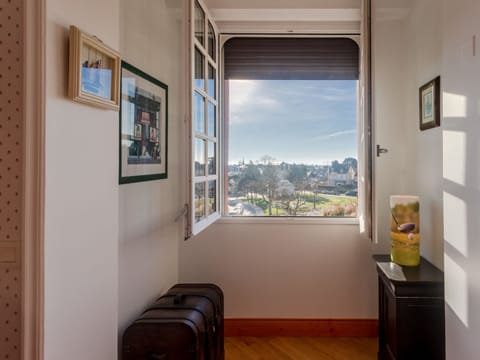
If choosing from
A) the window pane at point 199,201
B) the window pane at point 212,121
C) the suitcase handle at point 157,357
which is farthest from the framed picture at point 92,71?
the suitcase handle at point 157,357

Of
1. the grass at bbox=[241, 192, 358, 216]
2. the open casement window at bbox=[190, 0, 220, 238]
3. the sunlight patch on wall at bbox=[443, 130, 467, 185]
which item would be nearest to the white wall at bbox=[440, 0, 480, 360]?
the sunlight patch on wall at bbox=[443, 130, 467, 185]

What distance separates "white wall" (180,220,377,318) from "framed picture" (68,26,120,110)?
1636 mm

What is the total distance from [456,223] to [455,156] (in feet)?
1.01

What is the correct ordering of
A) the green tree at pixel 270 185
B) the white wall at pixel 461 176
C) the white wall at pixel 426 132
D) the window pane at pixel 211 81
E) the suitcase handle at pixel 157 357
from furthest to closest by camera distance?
the green tree at pixel 270 185 → the window pane at pixel 211 81 → the white wall at pixel 426 132 → the suitcase handle at pixel 157 357 → the white wall at pixel 461 176

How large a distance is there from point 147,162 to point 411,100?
2.08 m

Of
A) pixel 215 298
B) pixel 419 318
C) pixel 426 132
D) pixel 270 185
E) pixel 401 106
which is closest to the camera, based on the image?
pixel 419 318

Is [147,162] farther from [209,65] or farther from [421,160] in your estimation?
[421,160]

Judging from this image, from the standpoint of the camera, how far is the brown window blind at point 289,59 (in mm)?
2641

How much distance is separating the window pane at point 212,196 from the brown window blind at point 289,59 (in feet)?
3.25

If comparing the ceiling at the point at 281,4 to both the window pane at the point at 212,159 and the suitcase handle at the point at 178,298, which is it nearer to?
the window pane at the point at 212,159

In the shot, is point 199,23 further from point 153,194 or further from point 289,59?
point 153,194

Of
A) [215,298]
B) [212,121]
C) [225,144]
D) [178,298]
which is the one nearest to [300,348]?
[215,298]

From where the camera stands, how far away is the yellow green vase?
2008mm

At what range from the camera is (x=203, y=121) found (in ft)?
6.89
